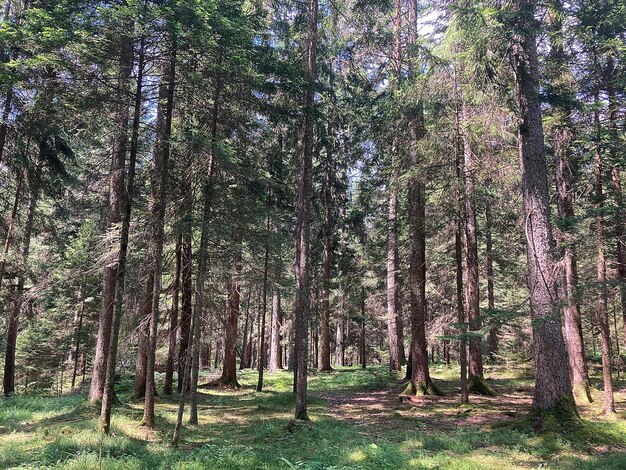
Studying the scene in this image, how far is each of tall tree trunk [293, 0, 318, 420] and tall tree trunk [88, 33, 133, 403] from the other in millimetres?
4552

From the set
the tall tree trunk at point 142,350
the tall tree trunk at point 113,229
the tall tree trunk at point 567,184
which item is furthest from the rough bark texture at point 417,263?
the tall tree trunk at point 142,350

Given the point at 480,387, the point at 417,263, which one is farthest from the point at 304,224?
the point at 480,387

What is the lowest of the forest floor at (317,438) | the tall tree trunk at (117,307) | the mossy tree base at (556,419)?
the forest floor at (317,438)

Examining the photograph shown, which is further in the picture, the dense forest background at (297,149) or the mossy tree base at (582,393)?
the mossy tree base at (582,393)

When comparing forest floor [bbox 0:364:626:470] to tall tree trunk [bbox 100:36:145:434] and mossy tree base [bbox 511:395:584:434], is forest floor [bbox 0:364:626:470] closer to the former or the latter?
mossy tree base [bbox 511:395:584:434]

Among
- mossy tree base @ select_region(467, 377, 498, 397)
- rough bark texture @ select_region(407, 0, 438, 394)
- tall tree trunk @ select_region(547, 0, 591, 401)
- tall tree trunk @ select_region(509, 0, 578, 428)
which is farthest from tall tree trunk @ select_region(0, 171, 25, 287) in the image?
tall tree trunk @ select_region(547, 0, 591, 401)

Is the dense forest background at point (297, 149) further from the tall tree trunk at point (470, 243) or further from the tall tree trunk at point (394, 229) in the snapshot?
the tall tree trunk at point (394, 229)

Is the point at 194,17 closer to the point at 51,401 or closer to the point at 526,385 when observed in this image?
the point at 51,401

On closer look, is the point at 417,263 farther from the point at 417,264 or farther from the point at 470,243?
the point at 470,243

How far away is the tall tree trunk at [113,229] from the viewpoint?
9.20 m

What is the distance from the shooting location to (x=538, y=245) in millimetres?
9422

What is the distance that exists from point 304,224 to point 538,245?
230 inches

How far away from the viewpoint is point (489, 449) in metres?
7.84

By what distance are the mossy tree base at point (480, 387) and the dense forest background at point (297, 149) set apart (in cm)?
5
